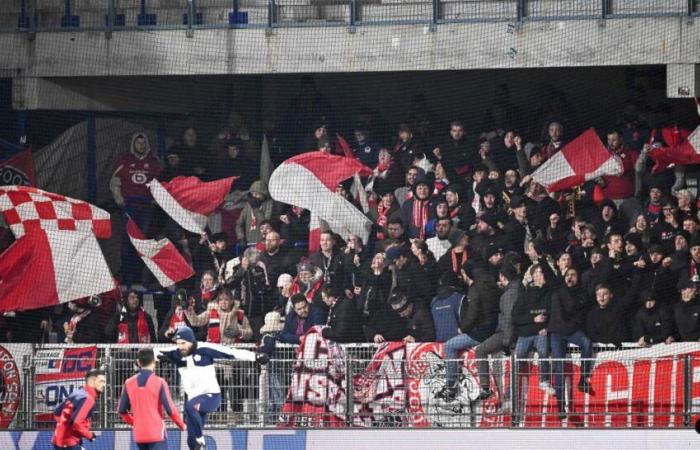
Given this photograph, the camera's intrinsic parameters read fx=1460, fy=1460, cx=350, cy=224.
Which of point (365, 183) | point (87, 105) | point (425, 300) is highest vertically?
point (87, 105)

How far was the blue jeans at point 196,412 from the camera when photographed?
13031mm

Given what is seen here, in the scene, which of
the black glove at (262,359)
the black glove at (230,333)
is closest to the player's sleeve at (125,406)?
the black glove at (262,359)

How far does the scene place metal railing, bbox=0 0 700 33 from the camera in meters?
18.2

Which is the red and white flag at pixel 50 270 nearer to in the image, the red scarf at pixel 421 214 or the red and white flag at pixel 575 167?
the red scarf at pixel 421 214

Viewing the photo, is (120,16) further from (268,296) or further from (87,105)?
(268,296)

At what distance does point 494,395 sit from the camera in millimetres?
15039

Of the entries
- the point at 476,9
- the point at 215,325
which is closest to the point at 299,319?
the point at 215,325

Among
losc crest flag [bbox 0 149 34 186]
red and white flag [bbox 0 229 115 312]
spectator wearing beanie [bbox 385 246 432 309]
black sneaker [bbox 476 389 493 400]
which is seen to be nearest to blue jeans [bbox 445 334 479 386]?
spectator wearing beanie [bbox 385 246 432 309]

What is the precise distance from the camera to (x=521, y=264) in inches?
666

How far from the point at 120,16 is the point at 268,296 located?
4418mm

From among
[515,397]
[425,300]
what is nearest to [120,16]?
[425,300]

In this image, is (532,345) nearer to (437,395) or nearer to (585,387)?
(585,387)

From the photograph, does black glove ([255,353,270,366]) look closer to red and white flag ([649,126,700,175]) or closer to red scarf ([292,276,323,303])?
red scarf ([292,276,323,303])

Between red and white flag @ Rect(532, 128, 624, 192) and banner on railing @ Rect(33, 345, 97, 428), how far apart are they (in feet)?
19.2
